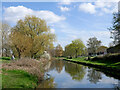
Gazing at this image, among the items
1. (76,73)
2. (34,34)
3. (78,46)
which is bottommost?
(76,73)

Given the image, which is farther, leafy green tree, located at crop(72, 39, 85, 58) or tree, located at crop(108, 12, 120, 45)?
leafy green tree, located at crop(72, 39, 85, 58)

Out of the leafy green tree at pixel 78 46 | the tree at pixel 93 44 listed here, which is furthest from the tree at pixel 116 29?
the tree at pixel 93 44

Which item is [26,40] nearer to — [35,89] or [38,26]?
[38,26]

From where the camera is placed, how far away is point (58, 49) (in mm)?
104938

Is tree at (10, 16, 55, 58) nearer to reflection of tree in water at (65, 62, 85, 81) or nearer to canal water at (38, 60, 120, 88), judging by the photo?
reflection of tree in water at (65, 62, 85, 81)

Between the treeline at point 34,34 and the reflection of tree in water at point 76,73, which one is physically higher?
the treeline at point 34,34

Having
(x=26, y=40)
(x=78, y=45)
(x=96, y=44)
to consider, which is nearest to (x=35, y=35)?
(x=26, y=40)

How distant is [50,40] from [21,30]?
341 inches

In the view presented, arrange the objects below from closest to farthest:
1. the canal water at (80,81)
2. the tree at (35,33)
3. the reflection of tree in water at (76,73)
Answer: the canal water at (80,81) → the reflection of tree in water at (76,73) → the tree at (35,33)

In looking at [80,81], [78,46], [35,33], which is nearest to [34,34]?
[35,33]

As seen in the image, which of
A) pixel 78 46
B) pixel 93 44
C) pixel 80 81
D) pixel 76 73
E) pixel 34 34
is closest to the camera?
pixel 80 81

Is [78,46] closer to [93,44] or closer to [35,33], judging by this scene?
[93,44]

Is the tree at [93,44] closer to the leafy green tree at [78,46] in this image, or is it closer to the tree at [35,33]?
the leafy green tree at [78,46]

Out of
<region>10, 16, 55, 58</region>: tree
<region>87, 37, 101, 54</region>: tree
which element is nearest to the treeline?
<region>10, 16, 55, 58</region>: tree
